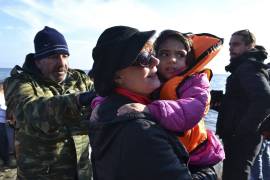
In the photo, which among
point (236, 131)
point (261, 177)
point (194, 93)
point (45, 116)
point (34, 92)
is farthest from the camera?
point (261, 177)

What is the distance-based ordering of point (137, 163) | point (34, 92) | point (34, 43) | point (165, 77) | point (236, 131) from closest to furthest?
point (137, 163) < point (165, 77) < point (34, 92) < point (34, 43) < point (236, 131)

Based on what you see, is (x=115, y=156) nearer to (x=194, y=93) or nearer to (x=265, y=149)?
(x=194, y=93)

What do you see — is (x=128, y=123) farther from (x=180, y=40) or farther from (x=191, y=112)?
(x=180, y=40)

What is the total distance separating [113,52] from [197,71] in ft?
2.44

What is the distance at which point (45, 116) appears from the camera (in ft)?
11.0

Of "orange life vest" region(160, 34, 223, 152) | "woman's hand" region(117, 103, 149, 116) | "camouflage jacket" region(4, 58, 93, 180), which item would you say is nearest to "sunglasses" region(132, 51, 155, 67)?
"woman's hand" region(117, 103, 149, 116)

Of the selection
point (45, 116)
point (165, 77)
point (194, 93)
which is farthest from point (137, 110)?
point (45, 116)

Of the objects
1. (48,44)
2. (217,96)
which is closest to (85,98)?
(48,44)

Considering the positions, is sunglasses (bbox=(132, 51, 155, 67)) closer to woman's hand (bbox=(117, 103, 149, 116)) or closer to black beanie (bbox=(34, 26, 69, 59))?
woman's hand (bbox=(117, 103, 149, 116))

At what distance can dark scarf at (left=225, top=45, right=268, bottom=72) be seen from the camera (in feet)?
16.6

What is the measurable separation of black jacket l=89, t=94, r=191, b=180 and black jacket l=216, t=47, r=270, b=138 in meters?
3.17

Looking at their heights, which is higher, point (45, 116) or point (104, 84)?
point (104, 84)

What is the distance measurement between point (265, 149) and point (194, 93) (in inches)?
166

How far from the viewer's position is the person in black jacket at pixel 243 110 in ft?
15.7
